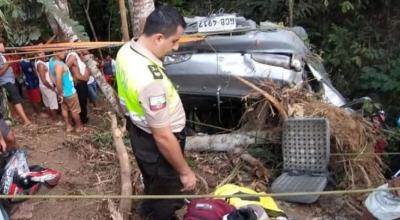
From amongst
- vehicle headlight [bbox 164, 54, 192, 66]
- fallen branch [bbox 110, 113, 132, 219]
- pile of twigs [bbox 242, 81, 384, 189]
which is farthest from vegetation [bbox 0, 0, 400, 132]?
fallen branch [bbox 110, 113, 132, 219]

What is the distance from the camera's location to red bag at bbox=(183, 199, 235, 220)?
330 centimetres

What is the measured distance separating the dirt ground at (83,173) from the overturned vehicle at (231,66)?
80cm

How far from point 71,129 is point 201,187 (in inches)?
91.6

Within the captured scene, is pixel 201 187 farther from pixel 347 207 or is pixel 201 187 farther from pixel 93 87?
pixel 93 87

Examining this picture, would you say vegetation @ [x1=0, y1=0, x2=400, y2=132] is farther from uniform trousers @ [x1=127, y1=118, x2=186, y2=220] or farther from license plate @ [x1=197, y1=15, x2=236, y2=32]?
uniform trousers @ [x1=127, y1=118, x2=186, y2=220]

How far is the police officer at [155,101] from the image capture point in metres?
2.82

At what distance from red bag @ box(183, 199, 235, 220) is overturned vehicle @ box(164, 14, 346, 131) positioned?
2093 mm

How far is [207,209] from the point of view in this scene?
3322 millimetres

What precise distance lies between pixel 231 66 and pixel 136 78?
110 inches

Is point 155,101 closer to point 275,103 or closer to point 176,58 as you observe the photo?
point 275,103

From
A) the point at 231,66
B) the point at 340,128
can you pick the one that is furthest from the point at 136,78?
the point at 231,66

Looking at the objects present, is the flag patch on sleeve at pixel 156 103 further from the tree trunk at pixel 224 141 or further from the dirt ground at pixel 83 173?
the tree trunk at pixel 224 141

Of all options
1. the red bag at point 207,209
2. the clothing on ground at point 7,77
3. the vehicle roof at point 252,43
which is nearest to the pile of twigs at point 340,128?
the vehicle roof at point 252,43

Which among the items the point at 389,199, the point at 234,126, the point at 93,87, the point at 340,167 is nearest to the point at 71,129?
the point at 93,87
